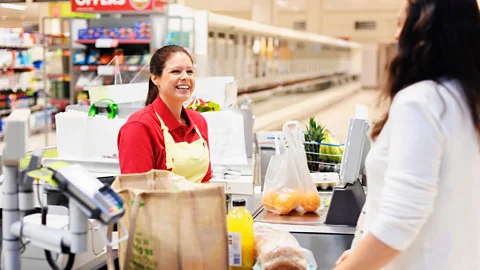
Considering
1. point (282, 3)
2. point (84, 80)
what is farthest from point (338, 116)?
point (84, 80)

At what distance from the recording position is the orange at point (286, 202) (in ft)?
8.40

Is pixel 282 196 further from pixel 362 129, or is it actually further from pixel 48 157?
pixel 48 157

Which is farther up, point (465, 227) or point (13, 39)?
point (13, 39)

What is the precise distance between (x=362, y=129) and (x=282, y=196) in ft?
1.45

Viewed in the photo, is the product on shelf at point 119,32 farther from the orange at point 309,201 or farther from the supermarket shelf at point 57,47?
the orange at point 309,201

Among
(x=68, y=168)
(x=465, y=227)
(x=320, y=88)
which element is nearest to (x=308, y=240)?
(x=465, y=227)

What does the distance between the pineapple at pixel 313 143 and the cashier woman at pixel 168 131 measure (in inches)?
20.4

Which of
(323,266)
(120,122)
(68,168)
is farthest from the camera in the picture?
(120,122)

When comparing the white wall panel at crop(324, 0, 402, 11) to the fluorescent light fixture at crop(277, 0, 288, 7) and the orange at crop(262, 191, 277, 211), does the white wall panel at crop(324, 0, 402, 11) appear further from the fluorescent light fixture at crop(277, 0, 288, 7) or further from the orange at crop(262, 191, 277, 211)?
the orange at crop(262, 191, 277, 211)

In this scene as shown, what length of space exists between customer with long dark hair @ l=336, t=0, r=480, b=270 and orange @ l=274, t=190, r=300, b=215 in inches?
40.3

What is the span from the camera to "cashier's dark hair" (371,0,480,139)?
1.43 metres

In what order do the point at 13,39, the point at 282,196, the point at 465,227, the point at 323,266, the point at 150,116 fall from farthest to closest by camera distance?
the point at 13,39
the point at 150,116
the point at 282,196
the point at 323,266
the point at 465,227

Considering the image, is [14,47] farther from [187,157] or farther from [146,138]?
[146,138]

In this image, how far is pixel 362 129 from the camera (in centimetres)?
237
